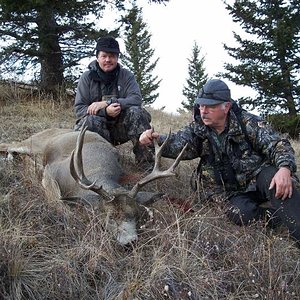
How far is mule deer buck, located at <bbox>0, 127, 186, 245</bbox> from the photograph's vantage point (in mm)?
4352

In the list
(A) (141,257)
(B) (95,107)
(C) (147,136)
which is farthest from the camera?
(B) (95,107)

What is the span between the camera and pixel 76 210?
14.5 ft

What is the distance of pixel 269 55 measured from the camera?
1449 centimetres

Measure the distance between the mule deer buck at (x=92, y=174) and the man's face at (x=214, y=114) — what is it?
48 centimetres

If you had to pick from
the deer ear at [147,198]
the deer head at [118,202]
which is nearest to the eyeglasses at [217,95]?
the deer head at [118,202]

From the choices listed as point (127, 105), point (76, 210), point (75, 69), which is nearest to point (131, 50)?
point (75, 69)

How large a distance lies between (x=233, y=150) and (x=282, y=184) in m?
0.77

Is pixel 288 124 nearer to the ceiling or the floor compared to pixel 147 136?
nearer to the floor

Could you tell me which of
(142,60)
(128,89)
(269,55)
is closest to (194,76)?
(142,60)

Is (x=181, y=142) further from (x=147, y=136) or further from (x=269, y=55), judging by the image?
(x=269, y=55)

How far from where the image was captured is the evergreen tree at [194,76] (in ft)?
111

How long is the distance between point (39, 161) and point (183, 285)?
3214 millimetres

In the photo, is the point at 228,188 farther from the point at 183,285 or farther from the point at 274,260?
the point at 183,285

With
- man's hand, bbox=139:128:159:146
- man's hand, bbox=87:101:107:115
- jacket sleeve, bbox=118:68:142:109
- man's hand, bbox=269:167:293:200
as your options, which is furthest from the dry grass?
jacket sleeve, bbox=118:68:142:109
